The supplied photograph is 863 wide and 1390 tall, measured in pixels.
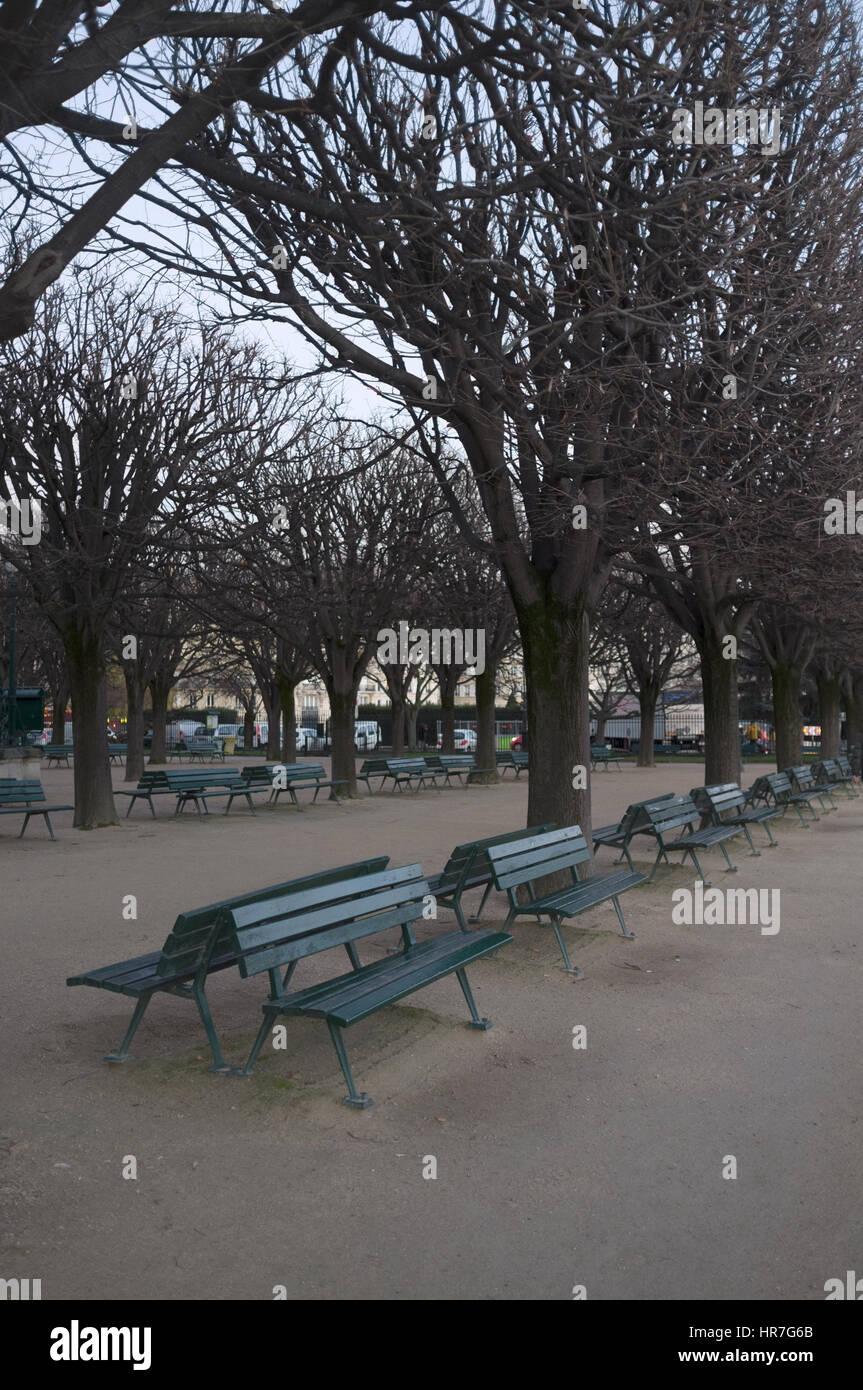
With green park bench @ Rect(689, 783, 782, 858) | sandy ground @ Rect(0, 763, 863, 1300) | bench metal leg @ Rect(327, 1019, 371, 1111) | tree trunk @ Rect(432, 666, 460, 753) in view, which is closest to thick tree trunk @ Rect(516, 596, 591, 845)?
sandy ground @ Rect(0, 763, 863, 1300)

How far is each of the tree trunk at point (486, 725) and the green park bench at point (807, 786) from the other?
9.69 metres

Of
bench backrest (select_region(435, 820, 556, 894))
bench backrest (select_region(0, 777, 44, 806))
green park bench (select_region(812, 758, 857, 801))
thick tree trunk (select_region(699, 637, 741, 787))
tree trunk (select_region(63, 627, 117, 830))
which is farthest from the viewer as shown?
green park bench (select_region(812, 758, 857, 801))

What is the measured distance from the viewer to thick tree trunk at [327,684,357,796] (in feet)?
78.9

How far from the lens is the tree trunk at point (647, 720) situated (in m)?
37.3

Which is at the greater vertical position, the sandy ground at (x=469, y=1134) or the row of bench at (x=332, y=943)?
the row of bench at (x=332, y=943)

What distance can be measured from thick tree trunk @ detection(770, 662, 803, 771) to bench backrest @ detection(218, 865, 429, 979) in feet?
62.2

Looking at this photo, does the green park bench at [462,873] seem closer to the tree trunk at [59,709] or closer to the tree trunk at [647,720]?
the tree trunk at [647,720]

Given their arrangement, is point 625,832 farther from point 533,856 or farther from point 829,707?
point 829,707

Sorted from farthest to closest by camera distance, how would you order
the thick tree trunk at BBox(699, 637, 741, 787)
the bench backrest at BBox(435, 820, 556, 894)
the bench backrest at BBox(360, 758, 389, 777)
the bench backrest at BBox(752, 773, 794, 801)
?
1. the bench backrest at BBox(360, 758, 389, 777)
2. the bench backrest at BBox(752, 773, 794, 801)
3. the thick tree trunk at BBox(699, 637, 741, 787)
4. the bench backrest at BBox(435, 820, 556, 894)

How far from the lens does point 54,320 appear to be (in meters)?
16.0

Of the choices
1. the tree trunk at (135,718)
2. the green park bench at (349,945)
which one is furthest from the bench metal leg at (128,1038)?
the tree trunk at (135,718)

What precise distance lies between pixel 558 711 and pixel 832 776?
49.4ft

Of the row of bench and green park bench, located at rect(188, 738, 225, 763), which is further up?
the row of bench

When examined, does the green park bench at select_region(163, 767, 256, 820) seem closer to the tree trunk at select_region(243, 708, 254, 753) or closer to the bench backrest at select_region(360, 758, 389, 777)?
the bench backrest at select_region(360, 758, 389, 777)
